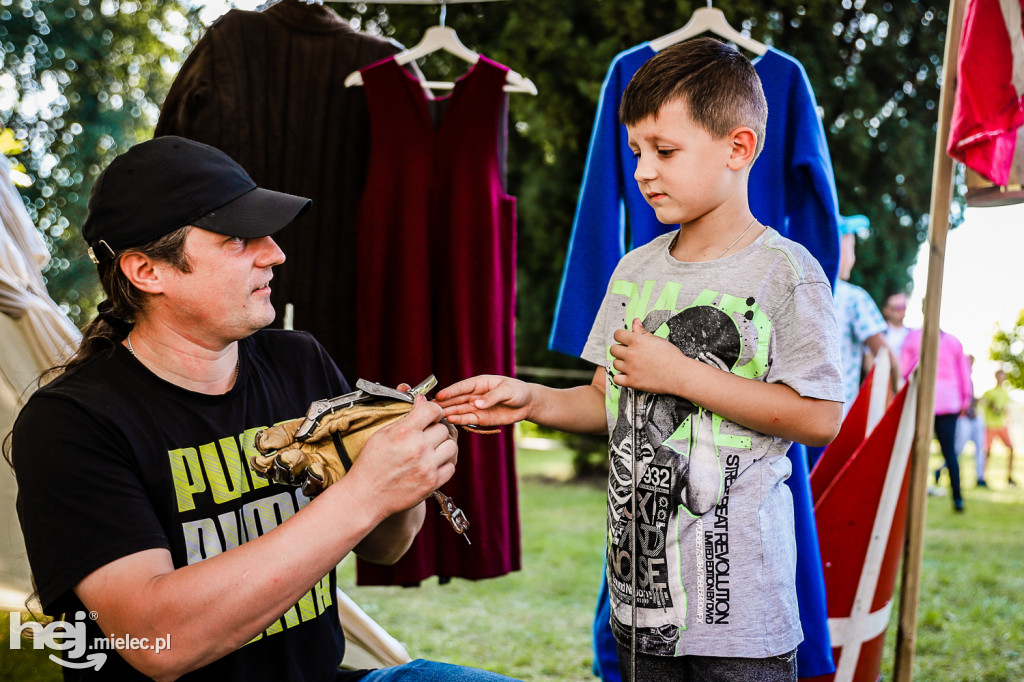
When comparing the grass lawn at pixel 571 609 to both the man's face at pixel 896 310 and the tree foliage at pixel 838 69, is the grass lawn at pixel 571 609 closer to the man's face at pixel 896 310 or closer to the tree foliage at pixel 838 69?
the man's face at pixel 896 310

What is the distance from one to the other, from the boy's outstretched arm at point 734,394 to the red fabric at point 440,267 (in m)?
1.04

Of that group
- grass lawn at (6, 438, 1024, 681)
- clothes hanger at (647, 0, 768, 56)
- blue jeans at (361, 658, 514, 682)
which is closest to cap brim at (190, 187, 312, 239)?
blue jeans at (361, 658, 514, 682)

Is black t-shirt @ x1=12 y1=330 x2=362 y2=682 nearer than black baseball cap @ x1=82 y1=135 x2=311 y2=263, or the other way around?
black t-shirt @ x1=12 y1=330 x2=362 y2=682

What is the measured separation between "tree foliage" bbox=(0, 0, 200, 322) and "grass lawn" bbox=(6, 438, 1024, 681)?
4.35 meters

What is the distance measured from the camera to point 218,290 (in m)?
1.40

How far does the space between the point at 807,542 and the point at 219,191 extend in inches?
59.3

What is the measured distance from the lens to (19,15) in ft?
24.0

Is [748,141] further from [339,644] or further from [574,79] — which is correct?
[574,79]

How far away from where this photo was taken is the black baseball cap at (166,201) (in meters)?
1.34

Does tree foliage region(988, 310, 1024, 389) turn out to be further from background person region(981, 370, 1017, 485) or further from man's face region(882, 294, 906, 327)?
man's face region(882, 294, 906, 327)

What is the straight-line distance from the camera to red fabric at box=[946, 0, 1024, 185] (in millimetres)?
1859

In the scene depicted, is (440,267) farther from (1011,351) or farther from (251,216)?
(1011,351)

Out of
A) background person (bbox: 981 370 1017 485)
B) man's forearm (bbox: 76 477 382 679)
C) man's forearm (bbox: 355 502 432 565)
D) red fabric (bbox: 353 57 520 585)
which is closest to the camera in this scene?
man's forearm (bbox: 76 477 382 679)

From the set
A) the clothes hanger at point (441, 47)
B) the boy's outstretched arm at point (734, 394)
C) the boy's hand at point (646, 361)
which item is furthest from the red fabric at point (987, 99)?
the clothes hanger at point (441, 47)
